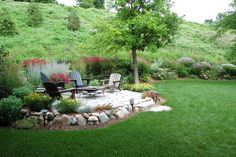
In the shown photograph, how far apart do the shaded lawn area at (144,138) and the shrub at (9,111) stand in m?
0.43

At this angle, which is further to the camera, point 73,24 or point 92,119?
point 73,24

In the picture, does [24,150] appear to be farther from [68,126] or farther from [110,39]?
[110,39]

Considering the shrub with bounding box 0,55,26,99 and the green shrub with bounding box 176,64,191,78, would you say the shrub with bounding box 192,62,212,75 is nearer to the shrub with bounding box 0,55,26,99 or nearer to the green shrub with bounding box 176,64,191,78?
the green shrub with bounding box 176,64,191,78

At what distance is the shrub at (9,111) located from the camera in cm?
604

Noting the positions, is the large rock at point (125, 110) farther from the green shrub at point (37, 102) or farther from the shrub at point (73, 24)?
the shrub at point (73, 24)

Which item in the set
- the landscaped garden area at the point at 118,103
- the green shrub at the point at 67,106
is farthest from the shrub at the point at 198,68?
the green shrub at the point at 67,106

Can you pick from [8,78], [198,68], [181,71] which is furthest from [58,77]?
[198,68]

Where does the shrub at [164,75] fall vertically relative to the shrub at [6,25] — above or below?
below

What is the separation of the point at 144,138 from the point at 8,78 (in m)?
4.50

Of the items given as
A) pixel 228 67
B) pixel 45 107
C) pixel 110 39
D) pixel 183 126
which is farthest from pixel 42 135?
pixel 228 67

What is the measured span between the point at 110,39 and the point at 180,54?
10.8 meters

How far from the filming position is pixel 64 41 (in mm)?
20172

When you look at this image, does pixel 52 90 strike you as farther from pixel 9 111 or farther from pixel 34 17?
pixel 34 17

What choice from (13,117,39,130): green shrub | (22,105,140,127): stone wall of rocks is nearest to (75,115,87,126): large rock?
(22,105,140,127): stone wall of rocks
